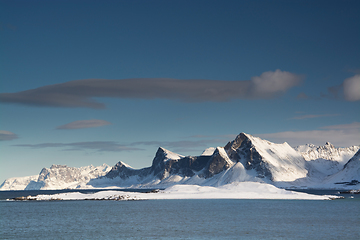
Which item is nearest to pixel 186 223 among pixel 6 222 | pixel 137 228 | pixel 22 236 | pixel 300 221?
pixel 137 228

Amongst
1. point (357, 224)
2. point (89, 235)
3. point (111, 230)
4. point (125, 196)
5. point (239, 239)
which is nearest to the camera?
point (239, 239)

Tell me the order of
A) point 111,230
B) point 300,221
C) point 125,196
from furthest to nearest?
point 125,196 → point 300,221 → point 111,230

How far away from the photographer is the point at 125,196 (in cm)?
19525

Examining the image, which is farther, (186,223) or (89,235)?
(186,223)

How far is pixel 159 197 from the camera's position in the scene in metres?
198

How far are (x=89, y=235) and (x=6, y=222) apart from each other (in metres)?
32.6

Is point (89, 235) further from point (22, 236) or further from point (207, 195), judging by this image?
point (207, 195)

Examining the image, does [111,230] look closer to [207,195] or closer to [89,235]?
[89,235]

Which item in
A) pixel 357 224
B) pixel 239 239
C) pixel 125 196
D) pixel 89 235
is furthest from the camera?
pixel 125 196

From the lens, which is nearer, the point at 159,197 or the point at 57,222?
the point at 57,222

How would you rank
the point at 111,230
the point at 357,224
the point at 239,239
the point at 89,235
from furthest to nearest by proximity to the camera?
the point at 357,224 < the point at 111,230 < the point at 89,235 < the point at 239,239

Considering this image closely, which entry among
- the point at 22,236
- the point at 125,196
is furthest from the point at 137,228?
the point at 125,196

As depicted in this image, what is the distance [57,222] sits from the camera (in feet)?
305

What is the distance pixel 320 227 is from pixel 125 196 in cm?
12663
